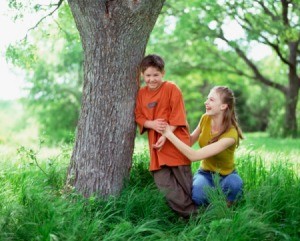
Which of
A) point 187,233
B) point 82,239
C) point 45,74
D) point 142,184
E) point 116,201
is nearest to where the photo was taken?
point 82,239

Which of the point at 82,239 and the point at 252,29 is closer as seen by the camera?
A: the point at 82,239

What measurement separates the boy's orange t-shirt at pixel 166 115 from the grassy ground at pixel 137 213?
0.35m

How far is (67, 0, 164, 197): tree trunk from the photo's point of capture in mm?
4504

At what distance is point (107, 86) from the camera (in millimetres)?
4539

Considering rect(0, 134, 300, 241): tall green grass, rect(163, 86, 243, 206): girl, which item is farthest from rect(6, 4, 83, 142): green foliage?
rect(163, 86, 243, 206): girl

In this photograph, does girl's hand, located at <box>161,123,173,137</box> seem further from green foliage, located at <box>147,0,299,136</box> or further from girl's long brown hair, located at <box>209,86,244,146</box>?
green foliage, located at <box>147,0,299,136</box>

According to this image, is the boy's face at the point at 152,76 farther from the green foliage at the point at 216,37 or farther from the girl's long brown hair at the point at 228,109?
the green foliage at the point at 216,37

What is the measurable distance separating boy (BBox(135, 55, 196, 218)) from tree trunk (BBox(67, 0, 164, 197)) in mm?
179

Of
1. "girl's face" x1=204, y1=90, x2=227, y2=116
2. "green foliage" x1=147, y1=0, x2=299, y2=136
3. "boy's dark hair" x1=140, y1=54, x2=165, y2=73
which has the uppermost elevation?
"green foliage" x1=147, y1=0, x2=299, y2=136

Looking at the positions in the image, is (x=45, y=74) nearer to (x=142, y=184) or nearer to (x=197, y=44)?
(x=197, y=44)

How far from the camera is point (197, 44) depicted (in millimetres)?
20797

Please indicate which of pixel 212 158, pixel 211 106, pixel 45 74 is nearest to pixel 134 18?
pixel 211 106

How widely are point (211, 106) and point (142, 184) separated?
3.66 feet

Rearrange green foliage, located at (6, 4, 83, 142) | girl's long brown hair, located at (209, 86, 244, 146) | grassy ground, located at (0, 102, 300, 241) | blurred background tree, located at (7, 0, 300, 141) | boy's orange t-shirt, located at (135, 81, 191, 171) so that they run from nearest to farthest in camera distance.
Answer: grassy ground, located at (0, 102, 300, 241), boy's orange t-shirt, located at (135, 81, 191, 171), girl's long brown hair, located at (209, 86, 244, 146), blurred background tree, located at (7, 0, 300, 141), green foliage, located at (6, 4, 83, 142)
